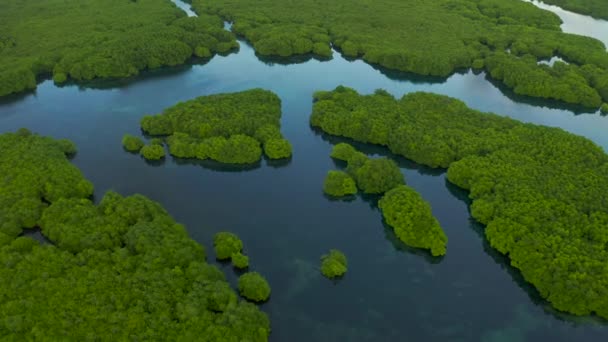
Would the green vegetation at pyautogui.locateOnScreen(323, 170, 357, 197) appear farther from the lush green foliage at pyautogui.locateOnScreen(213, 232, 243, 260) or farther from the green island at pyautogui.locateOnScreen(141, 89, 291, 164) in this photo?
the lush green foliage at pyautogui.locateOnScreen(213, 232, 243, 260)

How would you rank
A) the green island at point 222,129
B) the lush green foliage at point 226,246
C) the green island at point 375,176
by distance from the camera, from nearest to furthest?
the lush green foliage at point 226,246, the green island at point 375,176, the green island at point 222,129

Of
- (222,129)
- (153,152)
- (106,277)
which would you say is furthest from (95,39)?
(106,277)

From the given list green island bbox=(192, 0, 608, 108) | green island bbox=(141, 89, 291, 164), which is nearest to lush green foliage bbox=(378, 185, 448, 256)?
green island bbox=(141, 89, 291, 164)

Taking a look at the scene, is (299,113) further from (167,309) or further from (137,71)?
(167,309)

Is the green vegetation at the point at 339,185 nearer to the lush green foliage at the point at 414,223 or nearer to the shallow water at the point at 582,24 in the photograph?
the lush green foliage at the point at 414,223

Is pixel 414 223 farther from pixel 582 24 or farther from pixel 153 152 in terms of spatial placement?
pixel 582 24

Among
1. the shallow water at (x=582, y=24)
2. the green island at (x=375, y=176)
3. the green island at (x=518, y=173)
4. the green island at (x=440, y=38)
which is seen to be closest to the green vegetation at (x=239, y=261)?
the green island at (x=375, y=176)
